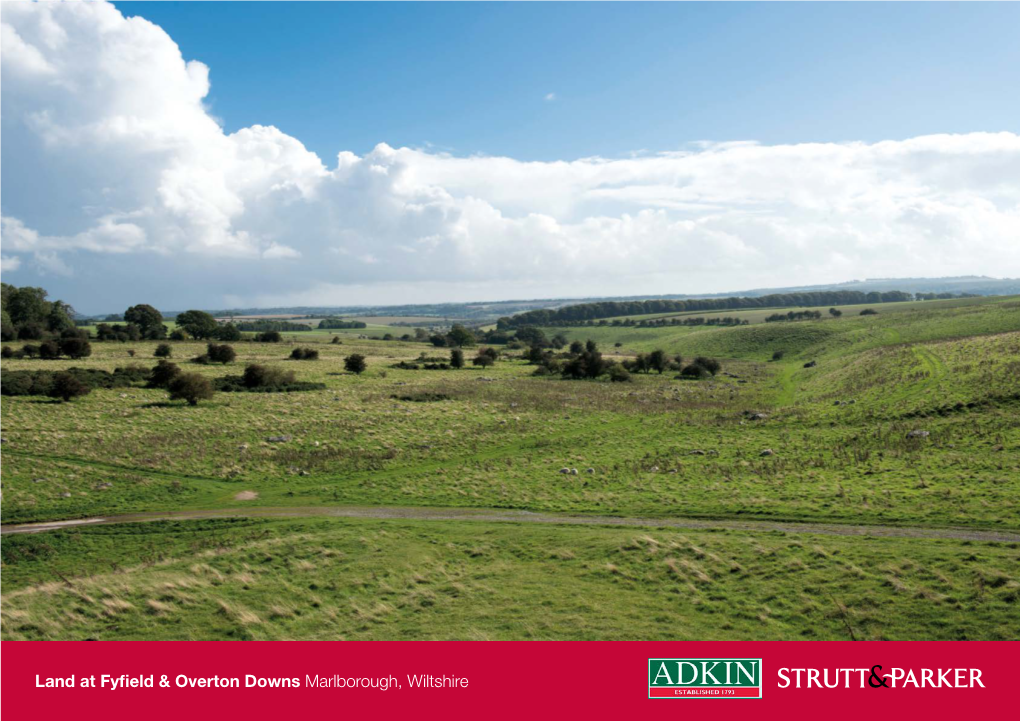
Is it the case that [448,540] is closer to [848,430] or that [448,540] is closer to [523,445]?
[523,445]

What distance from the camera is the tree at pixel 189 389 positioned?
47969 millimetres

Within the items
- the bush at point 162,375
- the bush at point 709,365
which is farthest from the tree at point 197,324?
the bush at point 709,365

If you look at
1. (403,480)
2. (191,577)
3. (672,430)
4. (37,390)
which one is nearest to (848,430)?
(672,430)

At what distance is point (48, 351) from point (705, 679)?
89643 mm

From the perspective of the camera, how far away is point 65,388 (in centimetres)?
4647

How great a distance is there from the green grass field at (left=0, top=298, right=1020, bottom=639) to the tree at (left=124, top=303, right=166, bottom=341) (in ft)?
239

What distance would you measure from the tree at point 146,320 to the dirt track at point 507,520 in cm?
10687

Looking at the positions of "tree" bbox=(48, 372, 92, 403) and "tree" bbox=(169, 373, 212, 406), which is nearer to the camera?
"tree" bbox=(48, 372, 92, 403)

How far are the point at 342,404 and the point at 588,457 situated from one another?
27.3m

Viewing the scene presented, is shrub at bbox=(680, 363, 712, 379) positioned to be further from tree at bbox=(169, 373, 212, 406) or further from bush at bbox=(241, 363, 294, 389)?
tree at bbox=(169, 373, 212, 406)

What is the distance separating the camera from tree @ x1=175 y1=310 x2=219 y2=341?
118m

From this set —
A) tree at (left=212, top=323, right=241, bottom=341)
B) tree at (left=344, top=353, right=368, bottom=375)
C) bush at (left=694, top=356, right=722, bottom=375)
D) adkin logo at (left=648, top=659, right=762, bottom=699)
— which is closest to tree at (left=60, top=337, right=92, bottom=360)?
tree at (left=344, top=353, right=368, bottom=375)

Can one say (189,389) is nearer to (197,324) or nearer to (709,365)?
(709,365)

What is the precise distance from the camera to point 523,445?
1533 inches
